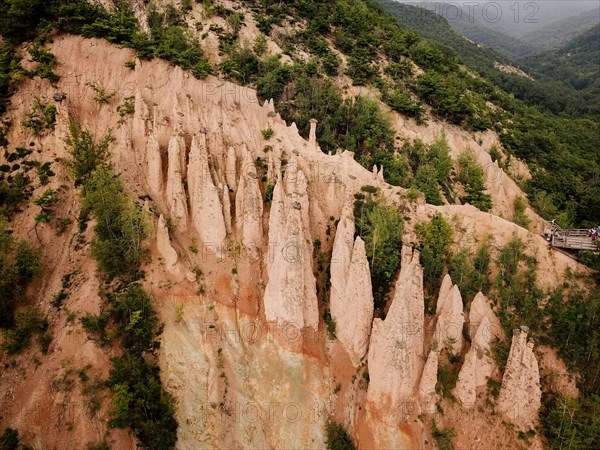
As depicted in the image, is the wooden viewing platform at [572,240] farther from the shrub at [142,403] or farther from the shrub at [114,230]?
the shrub at [114,230]

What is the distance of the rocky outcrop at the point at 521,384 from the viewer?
2091cm

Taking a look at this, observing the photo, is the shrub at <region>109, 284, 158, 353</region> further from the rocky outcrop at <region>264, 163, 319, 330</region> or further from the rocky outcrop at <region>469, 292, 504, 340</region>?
the rocky outcrop at <region>469, 292, 504, 340</region>

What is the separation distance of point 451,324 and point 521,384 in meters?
4.66

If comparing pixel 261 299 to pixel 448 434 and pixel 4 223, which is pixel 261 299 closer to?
pixel 448 434

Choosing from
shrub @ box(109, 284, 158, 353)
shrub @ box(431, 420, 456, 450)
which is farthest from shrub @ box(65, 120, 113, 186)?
shrub @ box(431, 420, 456, 450)

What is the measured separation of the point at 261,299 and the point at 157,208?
31.3 feet

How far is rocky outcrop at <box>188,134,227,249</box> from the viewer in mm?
25297

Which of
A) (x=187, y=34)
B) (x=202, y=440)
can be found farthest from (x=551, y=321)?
(x=187, y=34)

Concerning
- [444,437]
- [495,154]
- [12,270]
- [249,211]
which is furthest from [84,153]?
[495,154]

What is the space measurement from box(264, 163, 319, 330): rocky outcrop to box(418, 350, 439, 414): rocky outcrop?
729 centimetres

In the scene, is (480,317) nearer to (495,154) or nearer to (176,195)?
(176,195)

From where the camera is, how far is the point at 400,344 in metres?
21.8

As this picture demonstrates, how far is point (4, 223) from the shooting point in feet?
76.9

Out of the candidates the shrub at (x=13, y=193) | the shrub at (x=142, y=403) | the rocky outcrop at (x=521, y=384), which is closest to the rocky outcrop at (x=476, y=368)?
the rocky outcrop at (x=521, y=384)
